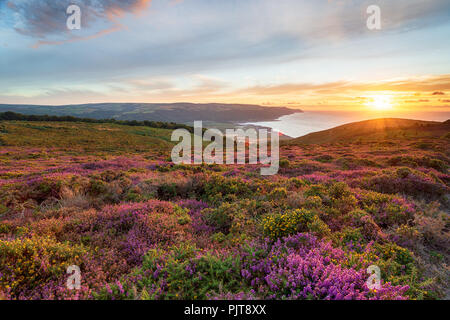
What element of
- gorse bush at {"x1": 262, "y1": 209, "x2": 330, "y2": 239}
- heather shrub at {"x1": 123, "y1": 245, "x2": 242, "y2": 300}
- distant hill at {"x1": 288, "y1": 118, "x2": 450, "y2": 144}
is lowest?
Result: heather shrub at {"x1": 123, "y1": 245, "x2": 242, "y2": 300}

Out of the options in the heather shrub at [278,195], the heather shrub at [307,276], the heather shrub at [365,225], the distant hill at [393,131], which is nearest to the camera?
the heather shrub at [307,276]

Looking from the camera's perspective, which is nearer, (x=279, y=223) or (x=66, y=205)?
(x=279, y=223)

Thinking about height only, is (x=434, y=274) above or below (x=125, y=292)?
below

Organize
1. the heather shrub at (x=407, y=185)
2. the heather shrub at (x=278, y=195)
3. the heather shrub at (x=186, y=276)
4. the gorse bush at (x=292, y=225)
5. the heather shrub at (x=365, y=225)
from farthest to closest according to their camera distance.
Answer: the heather shrub at (x=407, y=185) < the heather shrub at (x=278, y=195) < the heather shrub at (x=365, y=225) < the gorse bush at (x=292, y=225) < the heather shrub at (x=186, y=276)

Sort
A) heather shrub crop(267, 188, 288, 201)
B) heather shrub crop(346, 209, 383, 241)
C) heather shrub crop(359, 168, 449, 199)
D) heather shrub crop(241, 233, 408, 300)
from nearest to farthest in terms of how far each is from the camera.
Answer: heather shrub crop(241, 233, 408, 300), heather shrub crop(346, 209, 383, 241), heather shrub crop(267, 188, 288, 201), heather shrub crop(359, 168, 449, 199)

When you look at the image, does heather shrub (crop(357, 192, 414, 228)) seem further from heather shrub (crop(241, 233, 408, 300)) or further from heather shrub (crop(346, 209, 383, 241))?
heather shrub (crop(241, 233, 408, 300))

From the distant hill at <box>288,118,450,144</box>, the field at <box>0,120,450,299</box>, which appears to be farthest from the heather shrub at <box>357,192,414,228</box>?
the distant hill at <box>288,118,450,144</box>

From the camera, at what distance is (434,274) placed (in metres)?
4.44

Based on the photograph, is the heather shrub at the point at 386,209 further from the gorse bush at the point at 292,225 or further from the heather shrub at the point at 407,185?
the gorse bush at the point at 292,225

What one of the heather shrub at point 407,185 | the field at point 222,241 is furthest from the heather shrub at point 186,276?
the heather shrub at point 407,185
